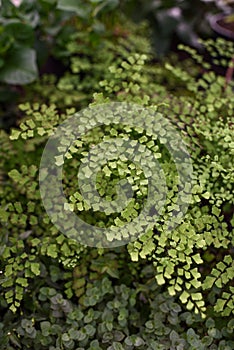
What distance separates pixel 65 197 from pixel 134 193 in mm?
159

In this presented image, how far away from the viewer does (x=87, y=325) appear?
1065 mm

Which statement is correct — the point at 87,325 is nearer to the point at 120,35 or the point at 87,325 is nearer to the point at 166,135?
the point at 166,135

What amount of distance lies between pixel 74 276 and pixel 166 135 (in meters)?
0.37

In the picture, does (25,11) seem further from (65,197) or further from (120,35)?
(65,197)

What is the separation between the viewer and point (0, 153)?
1394 mm

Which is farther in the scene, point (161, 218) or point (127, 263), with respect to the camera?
point (127, 263)

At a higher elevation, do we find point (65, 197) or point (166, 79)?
point (65, 197)

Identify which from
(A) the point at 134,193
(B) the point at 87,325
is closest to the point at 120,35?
(A) the point at 134,193

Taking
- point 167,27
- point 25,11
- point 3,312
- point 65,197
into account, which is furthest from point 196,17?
point 3,312

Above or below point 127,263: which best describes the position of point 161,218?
above

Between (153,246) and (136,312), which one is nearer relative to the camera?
(153,246)

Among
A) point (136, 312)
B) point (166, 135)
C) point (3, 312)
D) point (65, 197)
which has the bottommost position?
point (3, 312)

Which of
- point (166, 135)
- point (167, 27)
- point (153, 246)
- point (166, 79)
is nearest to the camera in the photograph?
point (153, 246)

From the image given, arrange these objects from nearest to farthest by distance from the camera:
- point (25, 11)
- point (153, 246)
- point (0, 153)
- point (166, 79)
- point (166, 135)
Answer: point (153, 246)
point (166, 135)
point (0, 153)
point (25, 11)
point (166, 79)
